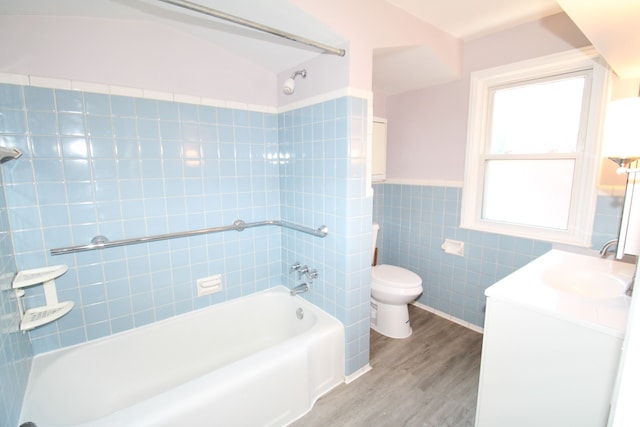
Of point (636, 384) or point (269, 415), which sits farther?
point (269, 415)

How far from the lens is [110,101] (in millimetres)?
1577

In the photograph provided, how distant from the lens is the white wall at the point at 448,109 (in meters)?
1.81

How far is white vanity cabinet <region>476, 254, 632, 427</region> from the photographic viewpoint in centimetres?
95

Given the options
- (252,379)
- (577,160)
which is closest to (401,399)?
(252,379)

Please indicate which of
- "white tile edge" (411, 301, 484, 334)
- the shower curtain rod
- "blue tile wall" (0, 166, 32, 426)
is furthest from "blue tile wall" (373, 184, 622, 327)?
"blue tile wall" (0, 166, 32, 426)

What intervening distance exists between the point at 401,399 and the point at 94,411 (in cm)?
171

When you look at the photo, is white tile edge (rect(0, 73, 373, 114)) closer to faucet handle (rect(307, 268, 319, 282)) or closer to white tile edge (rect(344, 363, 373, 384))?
faucet handle (rect(307, 268, 319, 282))

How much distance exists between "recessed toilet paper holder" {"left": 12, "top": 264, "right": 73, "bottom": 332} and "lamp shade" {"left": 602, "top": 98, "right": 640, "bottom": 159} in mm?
2676

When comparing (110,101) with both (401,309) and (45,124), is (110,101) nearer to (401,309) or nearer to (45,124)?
(45,124)

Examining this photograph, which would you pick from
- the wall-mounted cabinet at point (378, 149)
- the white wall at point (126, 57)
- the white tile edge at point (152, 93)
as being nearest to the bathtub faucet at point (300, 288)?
the wall-mounted cabinet at point (378, 149)

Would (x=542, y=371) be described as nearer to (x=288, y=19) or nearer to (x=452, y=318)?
(x=452, y=318)

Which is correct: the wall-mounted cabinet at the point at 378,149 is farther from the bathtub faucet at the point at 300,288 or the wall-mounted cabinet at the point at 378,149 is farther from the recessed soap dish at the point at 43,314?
the recessed soap dish at the point at 43,314

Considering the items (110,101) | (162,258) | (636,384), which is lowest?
(162,258)

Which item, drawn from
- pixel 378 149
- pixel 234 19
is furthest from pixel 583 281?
pixel 234 19
